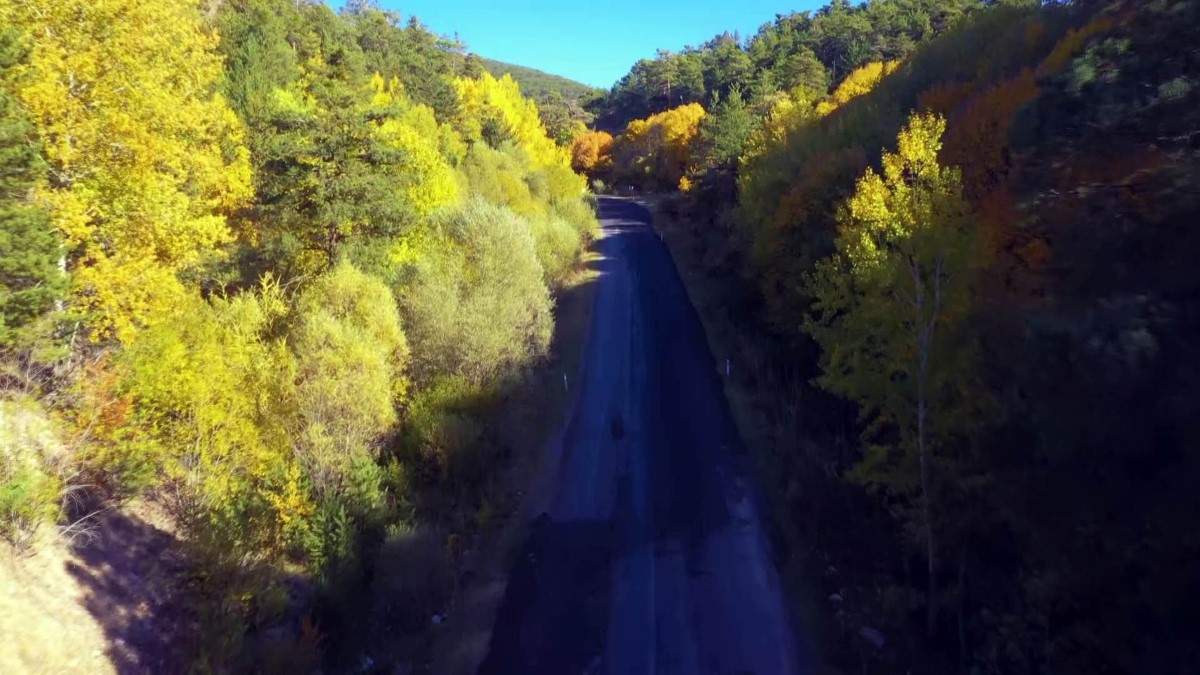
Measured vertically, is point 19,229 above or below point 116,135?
below

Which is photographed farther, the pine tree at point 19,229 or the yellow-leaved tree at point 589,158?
the yellow-leaved tree at point 589,158

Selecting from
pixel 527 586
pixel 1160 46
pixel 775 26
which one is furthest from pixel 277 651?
pixel 775 26

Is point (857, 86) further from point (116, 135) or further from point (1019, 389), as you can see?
point (116, 135)

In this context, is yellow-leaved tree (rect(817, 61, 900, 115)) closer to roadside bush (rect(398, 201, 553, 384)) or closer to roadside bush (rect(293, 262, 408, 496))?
roadside bush (rect(398, 201, 553, 384))

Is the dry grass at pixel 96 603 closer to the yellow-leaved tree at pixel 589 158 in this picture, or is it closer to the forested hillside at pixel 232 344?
the forested hillside at pixel 232 344

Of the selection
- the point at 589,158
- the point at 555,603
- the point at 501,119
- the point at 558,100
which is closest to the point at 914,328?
the point at 555,603

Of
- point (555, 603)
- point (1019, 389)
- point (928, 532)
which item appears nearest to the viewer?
point (1019, 389)

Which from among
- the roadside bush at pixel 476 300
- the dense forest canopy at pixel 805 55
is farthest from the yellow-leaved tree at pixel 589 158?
the roadside bush at pixel 476 300
